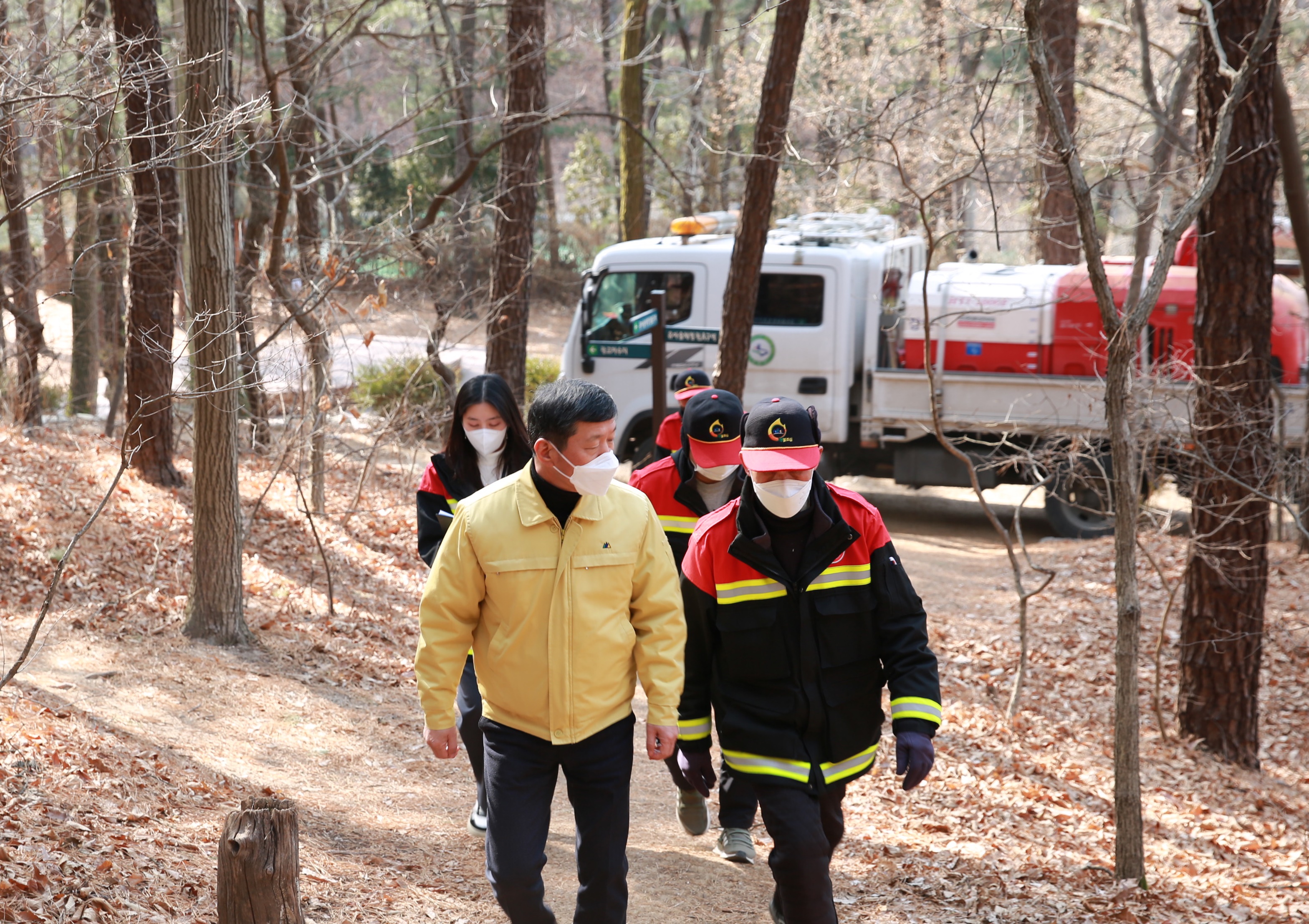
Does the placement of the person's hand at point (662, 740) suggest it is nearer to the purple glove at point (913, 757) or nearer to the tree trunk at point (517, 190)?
the purple glove at point (913, 757)

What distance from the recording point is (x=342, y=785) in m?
5.65

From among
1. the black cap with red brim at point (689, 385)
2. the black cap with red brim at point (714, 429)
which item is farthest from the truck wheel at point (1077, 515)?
the black cap with red brim at point (714, 429)

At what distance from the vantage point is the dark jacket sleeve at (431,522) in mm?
4465

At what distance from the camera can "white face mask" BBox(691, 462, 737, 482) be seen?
4.58m

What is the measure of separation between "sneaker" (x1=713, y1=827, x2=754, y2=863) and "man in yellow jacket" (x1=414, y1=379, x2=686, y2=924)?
140 cm

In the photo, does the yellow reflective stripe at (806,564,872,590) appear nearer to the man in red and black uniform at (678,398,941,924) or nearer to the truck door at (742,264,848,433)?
the man in red and black uniform at (678,398,941,924)

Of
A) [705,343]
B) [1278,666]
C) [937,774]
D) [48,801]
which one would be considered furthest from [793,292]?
[48,801]

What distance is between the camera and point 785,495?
3.30m

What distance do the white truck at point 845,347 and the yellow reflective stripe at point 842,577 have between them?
27.8 ft

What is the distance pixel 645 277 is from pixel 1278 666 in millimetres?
7061

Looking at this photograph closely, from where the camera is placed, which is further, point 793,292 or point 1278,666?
point 793,292

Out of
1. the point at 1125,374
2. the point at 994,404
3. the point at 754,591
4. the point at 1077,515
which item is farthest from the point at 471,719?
the point at 1077,515

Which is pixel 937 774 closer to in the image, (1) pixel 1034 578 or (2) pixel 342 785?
(2) pixel 342 785

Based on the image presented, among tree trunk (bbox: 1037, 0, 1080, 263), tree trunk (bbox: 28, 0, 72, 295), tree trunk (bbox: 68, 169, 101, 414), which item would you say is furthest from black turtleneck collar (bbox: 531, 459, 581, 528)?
tree trunk (bbox: 68, 169, 101, 414)
